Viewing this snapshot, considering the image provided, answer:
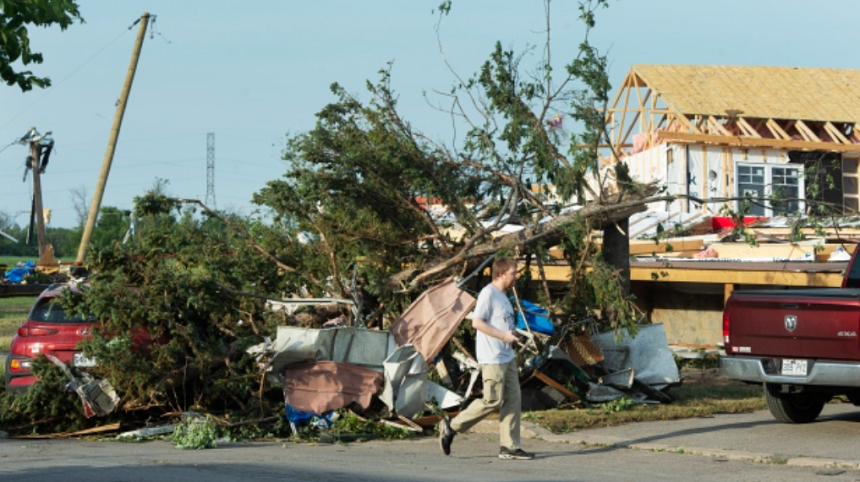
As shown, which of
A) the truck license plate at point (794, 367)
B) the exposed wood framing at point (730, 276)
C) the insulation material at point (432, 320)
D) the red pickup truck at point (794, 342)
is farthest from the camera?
the exposed wood framing at point (730, 276)

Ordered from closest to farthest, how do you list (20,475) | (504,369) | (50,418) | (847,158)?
1. (20,475)
2. (504,369)
3. (50,418)
4. (847,158)

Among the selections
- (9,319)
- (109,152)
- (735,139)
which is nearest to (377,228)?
(109,152)

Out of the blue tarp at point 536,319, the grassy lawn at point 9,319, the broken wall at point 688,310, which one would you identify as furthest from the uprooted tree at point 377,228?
the grassy lawn at point 9,319

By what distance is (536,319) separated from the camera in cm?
1277

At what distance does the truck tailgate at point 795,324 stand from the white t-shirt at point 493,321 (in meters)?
2.94

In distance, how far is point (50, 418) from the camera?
40.1ft

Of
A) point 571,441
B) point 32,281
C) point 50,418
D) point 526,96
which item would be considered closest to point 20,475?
point 50,418

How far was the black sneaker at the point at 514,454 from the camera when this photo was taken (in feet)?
31.8

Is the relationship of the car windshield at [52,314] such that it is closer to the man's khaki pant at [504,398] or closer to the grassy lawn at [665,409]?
the grassy lawn at [665,409]

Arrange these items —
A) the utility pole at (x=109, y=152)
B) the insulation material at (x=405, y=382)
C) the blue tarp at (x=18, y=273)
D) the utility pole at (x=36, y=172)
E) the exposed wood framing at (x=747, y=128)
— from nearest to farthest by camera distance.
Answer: the insulation material at (x=405, y=382), the utility pole at (x=109, y=152), the exposed wood framing at (x=747, y=128), the blue tarp at (x=18, y=273), the utility pole at (x=36, y=172)

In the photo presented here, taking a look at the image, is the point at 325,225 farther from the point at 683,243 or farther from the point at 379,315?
the point at 683,243

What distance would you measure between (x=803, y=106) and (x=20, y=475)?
93.3ft

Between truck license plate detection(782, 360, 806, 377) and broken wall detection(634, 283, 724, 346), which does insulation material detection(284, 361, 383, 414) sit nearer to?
truck license plate detection(782, 360, 806, 377)

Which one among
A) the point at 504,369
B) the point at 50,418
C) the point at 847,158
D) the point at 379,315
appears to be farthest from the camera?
the point at 847,158
